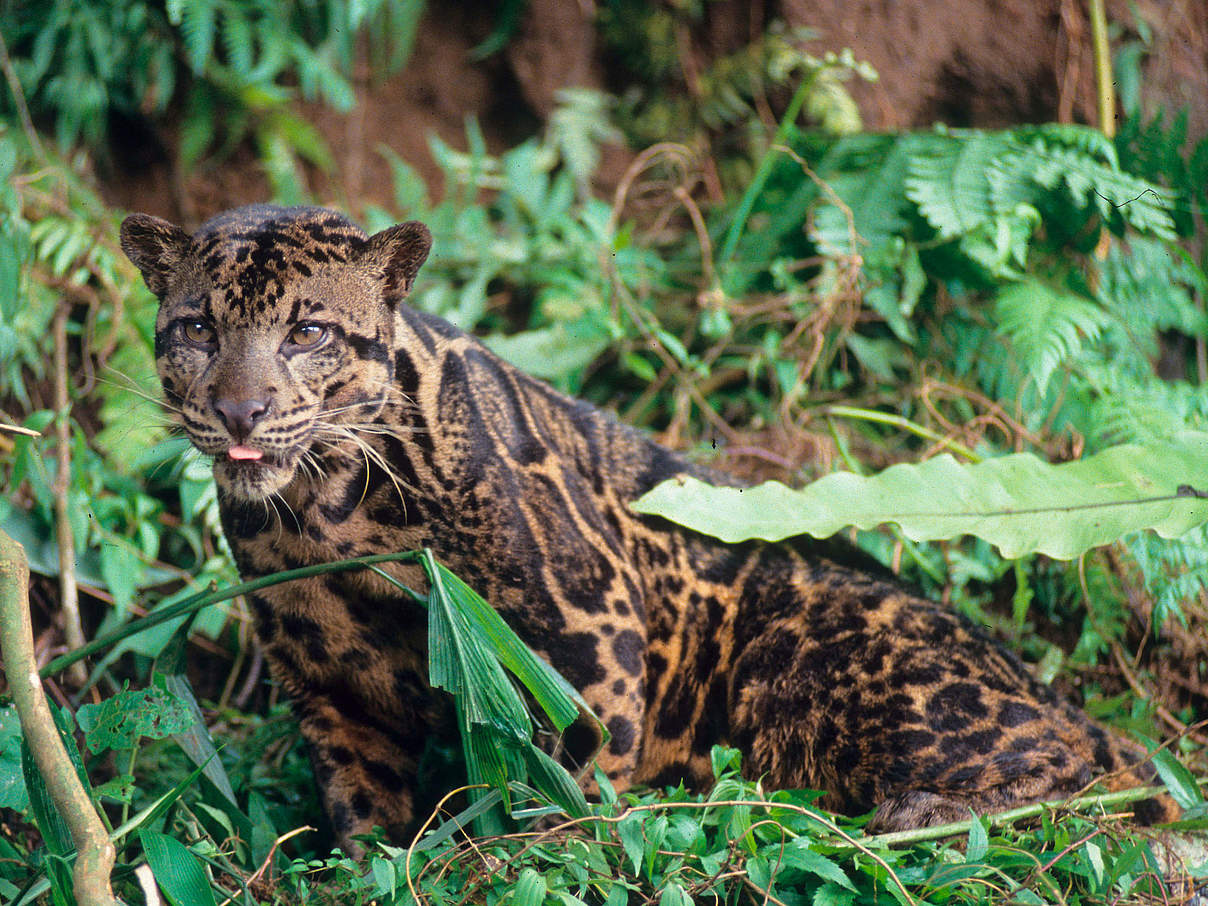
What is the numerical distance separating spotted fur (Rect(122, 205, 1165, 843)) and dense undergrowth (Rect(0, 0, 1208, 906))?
25cm

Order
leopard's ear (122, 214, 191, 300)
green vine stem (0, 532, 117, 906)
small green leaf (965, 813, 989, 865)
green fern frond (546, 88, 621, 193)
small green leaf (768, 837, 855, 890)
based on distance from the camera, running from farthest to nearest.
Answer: green fern frond (546, 88, 621, 193), leopard's ear (122, 214, 191, 300), small green leaf (965, 813, 989, 865), small green leaf (768, 837, 855, 890), green vine stem (0, 532, 117, 906)

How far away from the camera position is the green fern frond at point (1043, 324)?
16.8ft

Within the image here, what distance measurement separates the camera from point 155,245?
12.5 feet

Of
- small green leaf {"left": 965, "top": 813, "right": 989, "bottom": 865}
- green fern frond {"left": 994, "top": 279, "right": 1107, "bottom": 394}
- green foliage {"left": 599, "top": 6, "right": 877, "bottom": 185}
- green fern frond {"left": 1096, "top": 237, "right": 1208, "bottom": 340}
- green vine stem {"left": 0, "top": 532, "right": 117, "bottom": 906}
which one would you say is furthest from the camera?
green foliage {"left": 599, "top": 6, "right": 877, "bottom": 185}

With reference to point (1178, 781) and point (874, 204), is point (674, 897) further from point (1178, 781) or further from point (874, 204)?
point (874, 204)

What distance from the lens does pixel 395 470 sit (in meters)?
3.85

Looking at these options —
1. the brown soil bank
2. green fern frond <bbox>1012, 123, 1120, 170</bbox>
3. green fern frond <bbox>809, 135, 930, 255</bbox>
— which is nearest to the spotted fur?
green fern frond <bbox>809, 135, 930, 255</bbox>

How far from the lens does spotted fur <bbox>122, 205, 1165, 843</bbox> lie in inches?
142

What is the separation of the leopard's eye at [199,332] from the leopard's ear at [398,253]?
58 cm

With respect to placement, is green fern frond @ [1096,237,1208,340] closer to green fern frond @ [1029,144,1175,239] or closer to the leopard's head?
green fern frond @ [1029,144,1175,239]

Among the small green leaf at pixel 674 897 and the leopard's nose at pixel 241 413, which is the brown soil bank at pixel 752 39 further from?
the small green leaf at pixel 674 897

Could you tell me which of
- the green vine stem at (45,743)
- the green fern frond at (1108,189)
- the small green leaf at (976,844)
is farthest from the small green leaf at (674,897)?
the green fern frond at (1108,189)

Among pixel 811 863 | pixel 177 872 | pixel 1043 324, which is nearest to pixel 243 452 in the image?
pixel 177 872

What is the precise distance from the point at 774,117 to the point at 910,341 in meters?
2.27
